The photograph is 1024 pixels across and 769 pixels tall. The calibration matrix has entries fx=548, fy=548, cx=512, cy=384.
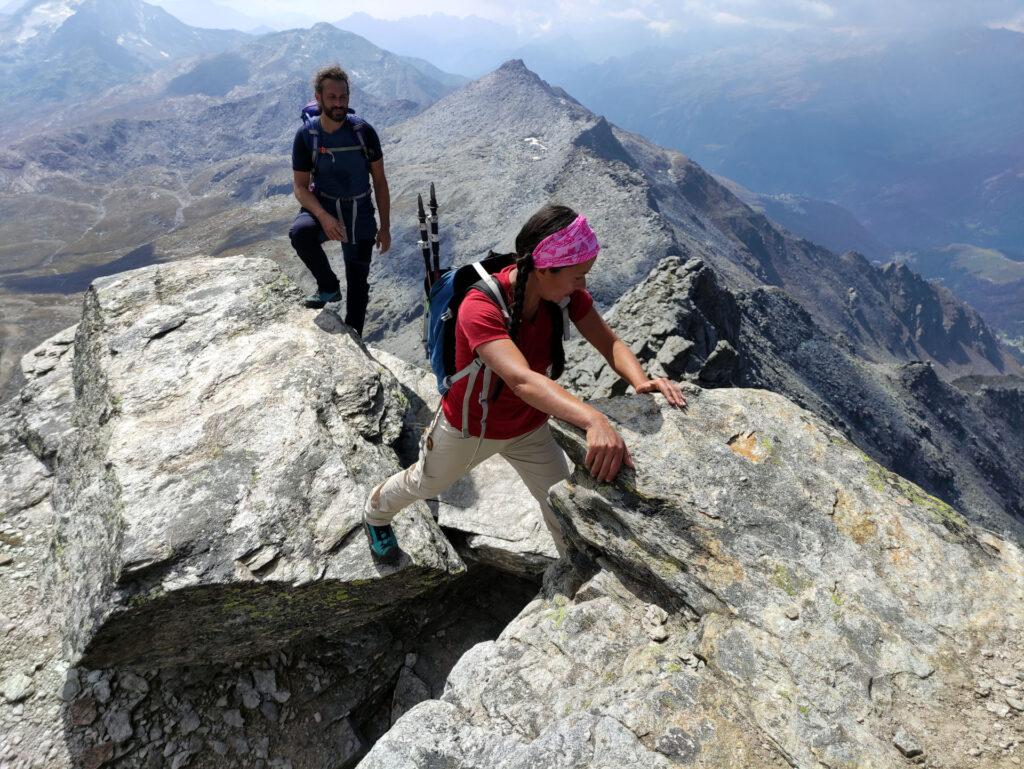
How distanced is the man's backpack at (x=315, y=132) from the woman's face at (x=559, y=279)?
5.86m

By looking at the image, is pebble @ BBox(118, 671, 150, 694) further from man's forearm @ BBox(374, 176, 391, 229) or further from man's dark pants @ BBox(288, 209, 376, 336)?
man's forearm @ BBox(374, 176, 391, 229)

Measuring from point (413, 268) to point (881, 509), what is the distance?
64.7 meters

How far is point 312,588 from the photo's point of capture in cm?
572

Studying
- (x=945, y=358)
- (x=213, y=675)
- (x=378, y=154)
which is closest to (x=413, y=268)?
(x=378, y=154)

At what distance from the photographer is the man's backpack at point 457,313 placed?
4.59 metres

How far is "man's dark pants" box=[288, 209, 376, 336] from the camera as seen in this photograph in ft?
29.4

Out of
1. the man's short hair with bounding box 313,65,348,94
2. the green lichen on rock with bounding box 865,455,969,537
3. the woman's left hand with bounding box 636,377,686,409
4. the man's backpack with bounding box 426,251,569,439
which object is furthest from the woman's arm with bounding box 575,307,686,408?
the man's short hair with bounding box 313,65,348,94

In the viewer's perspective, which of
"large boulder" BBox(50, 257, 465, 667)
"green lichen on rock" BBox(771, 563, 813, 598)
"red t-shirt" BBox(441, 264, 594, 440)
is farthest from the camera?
"large boulder" BBox(50, 257, 465, 667)

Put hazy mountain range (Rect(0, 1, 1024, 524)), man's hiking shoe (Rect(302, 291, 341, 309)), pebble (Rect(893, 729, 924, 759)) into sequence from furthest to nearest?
hazy mountain range (Rect(0, 1, 1024, 524)) → man's hiking shoe (Rect(302, 291, 341, 309)) → pebble (Rect(893, 729, 924, 759))

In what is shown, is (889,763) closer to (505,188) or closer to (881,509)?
(881,509)

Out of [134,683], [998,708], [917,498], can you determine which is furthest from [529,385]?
[134,683]

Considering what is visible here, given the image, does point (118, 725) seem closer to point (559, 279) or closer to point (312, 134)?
point (559, 279)

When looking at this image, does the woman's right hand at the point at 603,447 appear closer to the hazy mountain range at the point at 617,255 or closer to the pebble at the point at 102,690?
the pebble at the point at 102,690

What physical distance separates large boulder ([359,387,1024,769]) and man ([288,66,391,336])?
553cm
